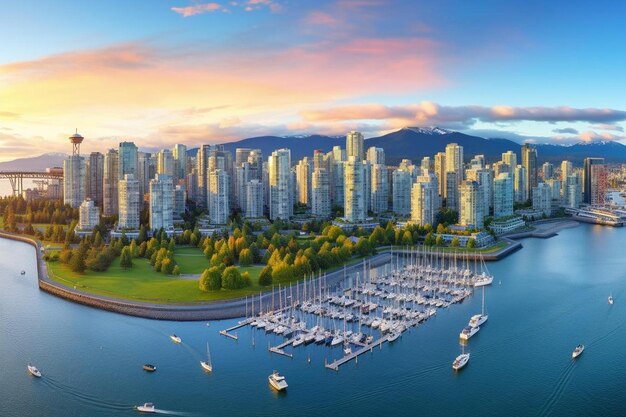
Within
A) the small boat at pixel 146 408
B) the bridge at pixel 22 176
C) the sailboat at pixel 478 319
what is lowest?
the small boat at pixel 146 408

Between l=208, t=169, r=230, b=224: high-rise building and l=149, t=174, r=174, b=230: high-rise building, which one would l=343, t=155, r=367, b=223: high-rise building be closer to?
l=208, t=169, r=230, b=224: high-rise building

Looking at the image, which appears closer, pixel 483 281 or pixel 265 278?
pixel 265 278

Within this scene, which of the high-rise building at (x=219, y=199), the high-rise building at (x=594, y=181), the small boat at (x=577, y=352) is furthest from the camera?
the high-rise building at (x=594, y=181)

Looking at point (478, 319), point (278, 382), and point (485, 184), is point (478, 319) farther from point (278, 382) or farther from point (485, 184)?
point (485, 184)

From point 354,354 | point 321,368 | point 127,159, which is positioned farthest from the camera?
point 127,159

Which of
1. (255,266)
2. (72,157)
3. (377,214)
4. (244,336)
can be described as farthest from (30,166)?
(244,336)

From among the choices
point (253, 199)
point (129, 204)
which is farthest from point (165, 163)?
point (129, 204)

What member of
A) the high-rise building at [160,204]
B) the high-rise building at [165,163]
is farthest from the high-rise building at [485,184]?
the high-rise building at [165,163]

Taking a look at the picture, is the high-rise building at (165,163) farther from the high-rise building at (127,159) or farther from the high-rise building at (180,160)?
the high-rise building at (127,159)
